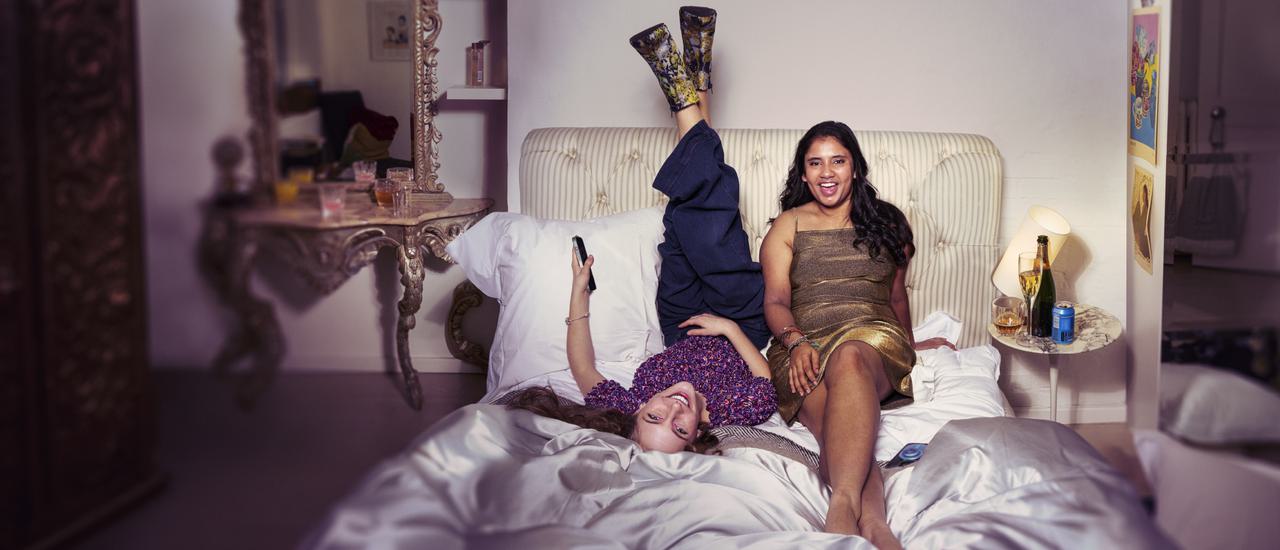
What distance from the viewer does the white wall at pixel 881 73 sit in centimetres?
288

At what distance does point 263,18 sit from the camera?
1.64 feet

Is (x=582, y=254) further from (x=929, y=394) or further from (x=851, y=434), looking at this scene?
(x=929, y=394)

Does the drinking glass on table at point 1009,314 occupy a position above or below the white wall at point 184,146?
below

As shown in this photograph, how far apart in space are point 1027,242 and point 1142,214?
37cm

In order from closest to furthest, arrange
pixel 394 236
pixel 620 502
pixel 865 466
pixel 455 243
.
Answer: pixel 394 236, pixel 620 502, pixel 865 466, pixel 455 243

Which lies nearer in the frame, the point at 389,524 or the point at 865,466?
the point at 389,524

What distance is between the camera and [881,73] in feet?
9.59

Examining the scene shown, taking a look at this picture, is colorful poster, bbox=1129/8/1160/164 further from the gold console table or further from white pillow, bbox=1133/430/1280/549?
the gold console table

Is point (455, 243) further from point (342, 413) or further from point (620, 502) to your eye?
point (342, 413)

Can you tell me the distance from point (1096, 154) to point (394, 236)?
289cm

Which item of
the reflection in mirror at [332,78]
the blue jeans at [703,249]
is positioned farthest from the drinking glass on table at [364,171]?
the blue jeans at [703,249]

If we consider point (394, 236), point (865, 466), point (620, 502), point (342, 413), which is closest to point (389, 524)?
point (342, 413)

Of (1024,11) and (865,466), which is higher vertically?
(1024,11)

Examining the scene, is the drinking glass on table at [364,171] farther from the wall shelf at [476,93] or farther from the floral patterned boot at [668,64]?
the wall shelf at [476,93]
